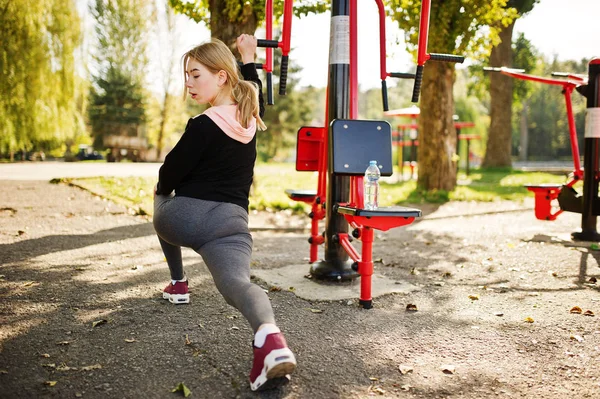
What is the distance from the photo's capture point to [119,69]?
1220 inches

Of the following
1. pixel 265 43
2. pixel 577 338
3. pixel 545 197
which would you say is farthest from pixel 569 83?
pixel 265 43

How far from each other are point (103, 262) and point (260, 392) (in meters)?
2.81

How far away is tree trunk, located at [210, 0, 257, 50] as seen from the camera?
25.2 ft

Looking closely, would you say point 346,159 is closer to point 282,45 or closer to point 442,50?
point 282,45

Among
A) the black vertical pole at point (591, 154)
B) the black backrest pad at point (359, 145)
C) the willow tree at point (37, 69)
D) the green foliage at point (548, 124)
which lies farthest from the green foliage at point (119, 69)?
the green foliage at point (548, 124)

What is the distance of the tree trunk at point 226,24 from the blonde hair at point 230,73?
5.22 meters

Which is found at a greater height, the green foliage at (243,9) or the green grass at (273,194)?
the green foliage at (243,9)

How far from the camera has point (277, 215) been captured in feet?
26.7

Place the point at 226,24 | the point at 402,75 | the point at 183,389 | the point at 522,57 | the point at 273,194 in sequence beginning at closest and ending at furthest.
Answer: the point at 183,389, the point at 402,75, the point at 226,24, the point at 273,194, the point at 522,57

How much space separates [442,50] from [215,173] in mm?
7751

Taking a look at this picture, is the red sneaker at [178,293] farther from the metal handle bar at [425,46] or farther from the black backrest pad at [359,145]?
the metal handle bar at [425,46]

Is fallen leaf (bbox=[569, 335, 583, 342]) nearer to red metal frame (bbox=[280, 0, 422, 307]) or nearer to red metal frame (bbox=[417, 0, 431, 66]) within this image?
red metal frame (bbox=[280, 0, 422, 307])

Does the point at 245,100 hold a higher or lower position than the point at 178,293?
higher

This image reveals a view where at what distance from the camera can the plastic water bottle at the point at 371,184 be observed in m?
3.47
